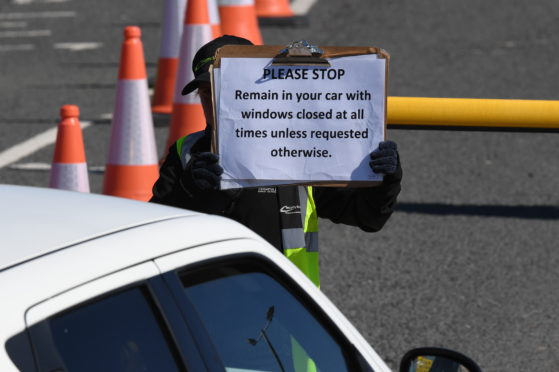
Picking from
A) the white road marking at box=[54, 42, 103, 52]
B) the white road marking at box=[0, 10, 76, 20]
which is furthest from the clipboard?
the white road marking at box=[0, 10, 76, 20]

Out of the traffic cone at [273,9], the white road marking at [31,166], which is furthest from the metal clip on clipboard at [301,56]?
the traffic cone at [273,9]

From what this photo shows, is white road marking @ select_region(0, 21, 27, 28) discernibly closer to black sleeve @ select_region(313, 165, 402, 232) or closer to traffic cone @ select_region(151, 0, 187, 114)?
traffic cone @ select_region(151, 0, 187, 114)

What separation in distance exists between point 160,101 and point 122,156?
266 cm

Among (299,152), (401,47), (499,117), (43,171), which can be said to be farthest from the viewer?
(401,47)

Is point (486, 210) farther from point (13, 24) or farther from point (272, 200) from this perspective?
point (13, 24)

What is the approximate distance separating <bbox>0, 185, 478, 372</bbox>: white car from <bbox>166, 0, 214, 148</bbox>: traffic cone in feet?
15.9

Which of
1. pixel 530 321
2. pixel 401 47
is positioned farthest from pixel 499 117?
pixel 401 47

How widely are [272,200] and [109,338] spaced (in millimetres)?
1472

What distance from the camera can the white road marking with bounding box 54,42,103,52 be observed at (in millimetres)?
12102

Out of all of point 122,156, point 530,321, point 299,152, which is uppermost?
point 299,152

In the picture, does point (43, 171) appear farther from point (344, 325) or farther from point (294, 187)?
point (344, 325)

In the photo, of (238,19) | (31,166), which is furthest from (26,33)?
(31,166)

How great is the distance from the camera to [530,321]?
5934 millimetres

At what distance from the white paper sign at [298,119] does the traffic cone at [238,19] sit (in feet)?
21.1
